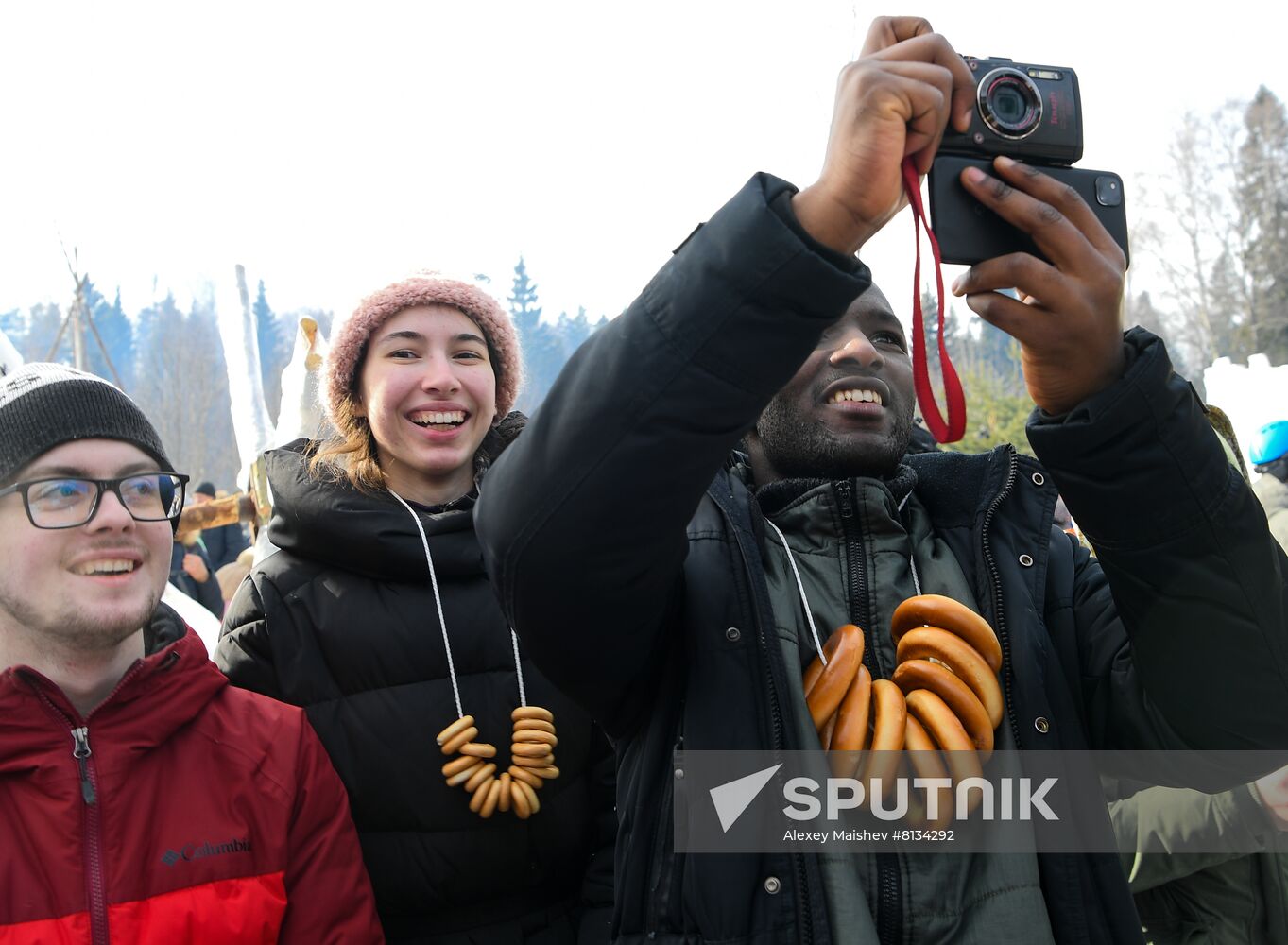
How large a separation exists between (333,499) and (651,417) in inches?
53.7

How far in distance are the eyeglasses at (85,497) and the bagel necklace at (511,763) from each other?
0.72m

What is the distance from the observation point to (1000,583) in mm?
1489

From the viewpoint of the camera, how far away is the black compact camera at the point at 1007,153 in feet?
4.00

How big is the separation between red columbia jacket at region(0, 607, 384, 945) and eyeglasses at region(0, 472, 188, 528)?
10.4 inches

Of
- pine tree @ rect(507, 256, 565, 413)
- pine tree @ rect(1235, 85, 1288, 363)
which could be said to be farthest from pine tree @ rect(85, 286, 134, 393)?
pine tree @ rect(1235, 85, 1288, 363)

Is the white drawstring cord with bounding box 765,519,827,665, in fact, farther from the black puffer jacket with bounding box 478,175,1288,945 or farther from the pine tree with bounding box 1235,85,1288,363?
the pine tree with bounding box 1235,85,1288,363

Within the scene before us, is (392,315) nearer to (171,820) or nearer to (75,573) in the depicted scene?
(75,573)

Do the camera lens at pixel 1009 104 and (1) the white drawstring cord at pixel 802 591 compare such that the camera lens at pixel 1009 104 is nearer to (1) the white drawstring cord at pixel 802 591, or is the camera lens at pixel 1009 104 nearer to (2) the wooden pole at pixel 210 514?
(1) the white drawstring cord at pixel 802 591

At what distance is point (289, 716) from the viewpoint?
2025 millimetres

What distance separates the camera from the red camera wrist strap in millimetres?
1186

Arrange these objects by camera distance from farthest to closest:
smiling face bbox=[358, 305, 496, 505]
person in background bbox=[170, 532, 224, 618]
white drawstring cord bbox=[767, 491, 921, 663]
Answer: person in background bbox=[170, 532, 224, 618], smiling face bbox=[358, 305, 496, 505], white drawstring cord bbox=[767, 491, 921, 663]

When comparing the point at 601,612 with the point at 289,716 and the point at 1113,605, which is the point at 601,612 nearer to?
the point at 1113,605

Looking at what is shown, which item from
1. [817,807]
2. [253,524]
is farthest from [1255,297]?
[817,807]

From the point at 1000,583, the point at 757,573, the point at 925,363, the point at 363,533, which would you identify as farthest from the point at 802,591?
the point at 363,533
